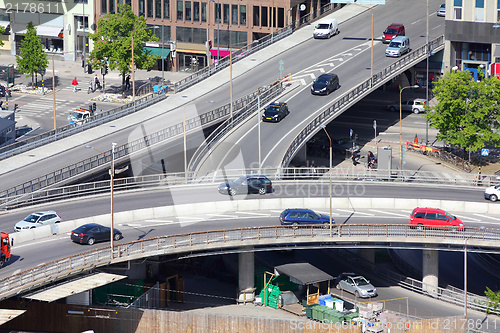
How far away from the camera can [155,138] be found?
4053 inches

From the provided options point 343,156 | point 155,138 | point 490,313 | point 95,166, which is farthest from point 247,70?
point 490,313

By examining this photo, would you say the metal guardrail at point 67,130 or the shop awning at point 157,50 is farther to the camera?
the shop awning at point 157,50

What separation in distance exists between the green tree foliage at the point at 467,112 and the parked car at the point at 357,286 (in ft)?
112

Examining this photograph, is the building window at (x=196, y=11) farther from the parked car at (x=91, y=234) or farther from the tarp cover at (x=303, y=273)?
the parked car at (x=91, y=234)

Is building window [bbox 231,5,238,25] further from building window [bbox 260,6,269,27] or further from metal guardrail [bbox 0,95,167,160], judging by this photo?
metal guardrail [bbox 0,95,167,160]

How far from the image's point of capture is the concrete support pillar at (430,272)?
8356 cm

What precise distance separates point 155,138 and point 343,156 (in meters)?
25.7

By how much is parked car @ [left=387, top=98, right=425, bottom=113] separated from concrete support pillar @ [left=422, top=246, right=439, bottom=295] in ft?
154

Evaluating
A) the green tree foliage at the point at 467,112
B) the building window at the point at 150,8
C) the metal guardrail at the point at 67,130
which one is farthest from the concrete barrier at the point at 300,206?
the building window at the point at 150,8

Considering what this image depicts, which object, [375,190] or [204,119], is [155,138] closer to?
[204,119]

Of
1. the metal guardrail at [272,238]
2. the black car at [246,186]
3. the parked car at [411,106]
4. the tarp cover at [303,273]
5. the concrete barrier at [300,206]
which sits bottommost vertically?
the tarp cover at [303,273]

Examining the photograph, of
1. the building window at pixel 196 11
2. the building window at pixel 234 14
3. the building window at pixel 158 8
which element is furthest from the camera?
the building window at pixel 158 8

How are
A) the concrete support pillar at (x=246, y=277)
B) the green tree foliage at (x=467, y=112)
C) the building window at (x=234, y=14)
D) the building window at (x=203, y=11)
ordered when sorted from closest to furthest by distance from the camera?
the concrete support pillar at (x=246, y=277) → the green tree foliage at (x=467, y=112) → the building window at (x=234, y=14) → the building window at (x=203, y=11)

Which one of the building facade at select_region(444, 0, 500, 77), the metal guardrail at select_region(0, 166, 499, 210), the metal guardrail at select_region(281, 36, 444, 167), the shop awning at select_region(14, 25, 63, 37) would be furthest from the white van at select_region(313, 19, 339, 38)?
the shop awning at select_region(14, 25, 63, 37)
